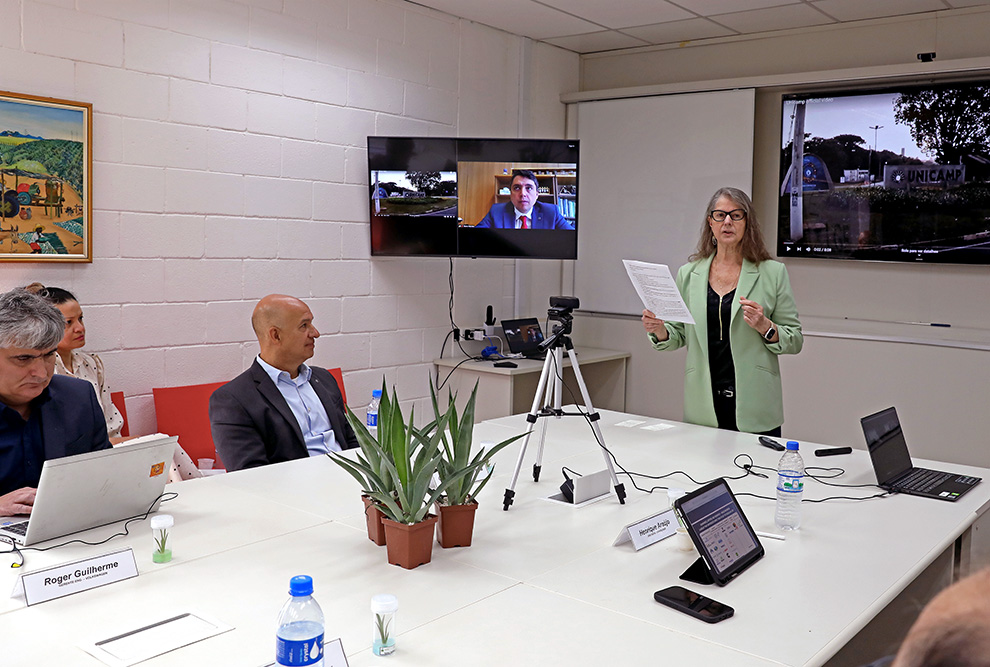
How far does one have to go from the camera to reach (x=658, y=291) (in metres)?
2.98

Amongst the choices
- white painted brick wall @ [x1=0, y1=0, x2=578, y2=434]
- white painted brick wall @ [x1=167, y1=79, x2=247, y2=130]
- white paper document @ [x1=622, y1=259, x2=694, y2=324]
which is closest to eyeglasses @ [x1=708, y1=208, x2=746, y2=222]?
white paper document @ [x1=622, y1=259, x2=694, y2=324]

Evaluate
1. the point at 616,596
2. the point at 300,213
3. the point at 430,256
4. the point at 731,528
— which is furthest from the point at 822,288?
the point at 616,596

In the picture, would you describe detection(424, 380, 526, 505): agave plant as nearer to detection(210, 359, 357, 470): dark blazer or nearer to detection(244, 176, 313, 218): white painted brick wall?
detection(210, 359, 357, 470): dark blazer

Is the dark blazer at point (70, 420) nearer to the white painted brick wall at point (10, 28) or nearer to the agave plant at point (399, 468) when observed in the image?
the agave plant at point (399, 468)

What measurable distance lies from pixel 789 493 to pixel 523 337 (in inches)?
125

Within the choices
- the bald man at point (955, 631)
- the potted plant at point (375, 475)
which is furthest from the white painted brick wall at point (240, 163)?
the bald man at point (955, 631)

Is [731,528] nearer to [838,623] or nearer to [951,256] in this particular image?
[838,623]

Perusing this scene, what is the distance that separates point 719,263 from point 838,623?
82.3 inches

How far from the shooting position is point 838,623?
157 cm

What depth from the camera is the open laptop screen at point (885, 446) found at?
249 centimetres

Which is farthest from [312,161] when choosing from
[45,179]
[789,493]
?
[789,493]

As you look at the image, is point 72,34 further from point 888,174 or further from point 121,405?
point 888,174

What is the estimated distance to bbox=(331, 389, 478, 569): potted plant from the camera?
180 centimetres

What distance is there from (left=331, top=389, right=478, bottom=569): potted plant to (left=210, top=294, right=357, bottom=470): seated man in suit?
104 centimetres
